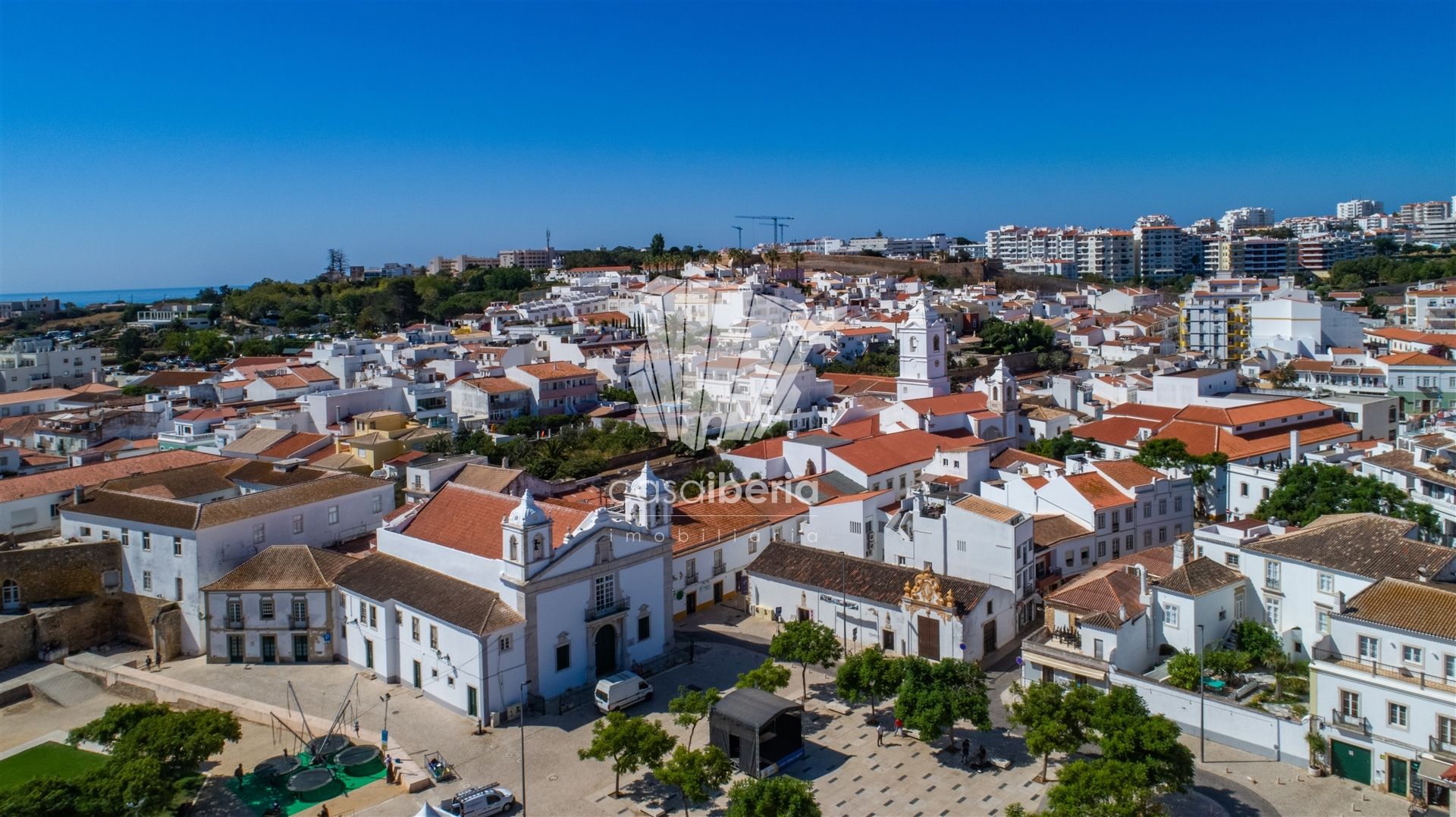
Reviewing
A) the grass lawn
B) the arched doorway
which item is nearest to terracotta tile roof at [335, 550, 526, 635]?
the arched doorway

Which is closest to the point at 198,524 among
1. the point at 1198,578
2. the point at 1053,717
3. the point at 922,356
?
the point at 1053,717

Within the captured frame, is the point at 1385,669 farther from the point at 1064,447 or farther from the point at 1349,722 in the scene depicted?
the point at 1064,447

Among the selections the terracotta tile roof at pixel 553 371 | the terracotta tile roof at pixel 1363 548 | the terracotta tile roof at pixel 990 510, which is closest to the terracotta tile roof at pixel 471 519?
the terracotta tile roof at pixel 990 510

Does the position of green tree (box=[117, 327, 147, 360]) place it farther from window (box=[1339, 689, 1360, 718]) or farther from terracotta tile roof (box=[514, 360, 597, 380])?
window (box=[1339, 689, 1360, 718])

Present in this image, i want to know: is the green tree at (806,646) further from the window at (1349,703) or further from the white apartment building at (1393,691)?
the window at (1349,703)

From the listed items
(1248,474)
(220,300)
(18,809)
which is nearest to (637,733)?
(18,809)

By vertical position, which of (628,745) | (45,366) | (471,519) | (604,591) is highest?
(45,366)
